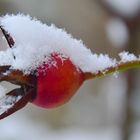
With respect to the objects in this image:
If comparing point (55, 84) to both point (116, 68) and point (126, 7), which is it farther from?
point (126, 7)

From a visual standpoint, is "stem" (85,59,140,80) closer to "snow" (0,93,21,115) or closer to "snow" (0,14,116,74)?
"snow" (0,14,116,74)

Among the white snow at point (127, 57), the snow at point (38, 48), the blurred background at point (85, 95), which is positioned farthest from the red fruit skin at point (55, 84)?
the blurred background at point (85, 95)

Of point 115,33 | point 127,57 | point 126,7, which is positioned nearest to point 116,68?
point 127,57

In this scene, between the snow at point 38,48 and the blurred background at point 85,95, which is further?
the blurred background at point 85,95

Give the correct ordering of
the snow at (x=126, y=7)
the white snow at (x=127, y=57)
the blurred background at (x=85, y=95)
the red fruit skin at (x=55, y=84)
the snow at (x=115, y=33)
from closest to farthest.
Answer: the red fruit skin at (x=55, y=84) < the white snow at (x=127, y=57) < the snow at (x=126, y=7) < the snow at (x=115, y=33) < the blurred background at (x=85, y=95)

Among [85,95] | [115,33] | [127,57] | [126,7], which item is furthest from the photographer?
[85,95]

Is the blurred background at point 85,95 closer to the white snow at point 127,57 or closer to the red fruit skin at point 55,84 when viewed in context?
the white snow at point 127,57

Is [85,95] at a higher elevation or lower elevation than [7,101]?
higher

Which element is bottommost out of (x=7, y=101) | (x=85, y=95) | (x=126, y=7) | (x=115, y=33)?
(x=7, y=101)
